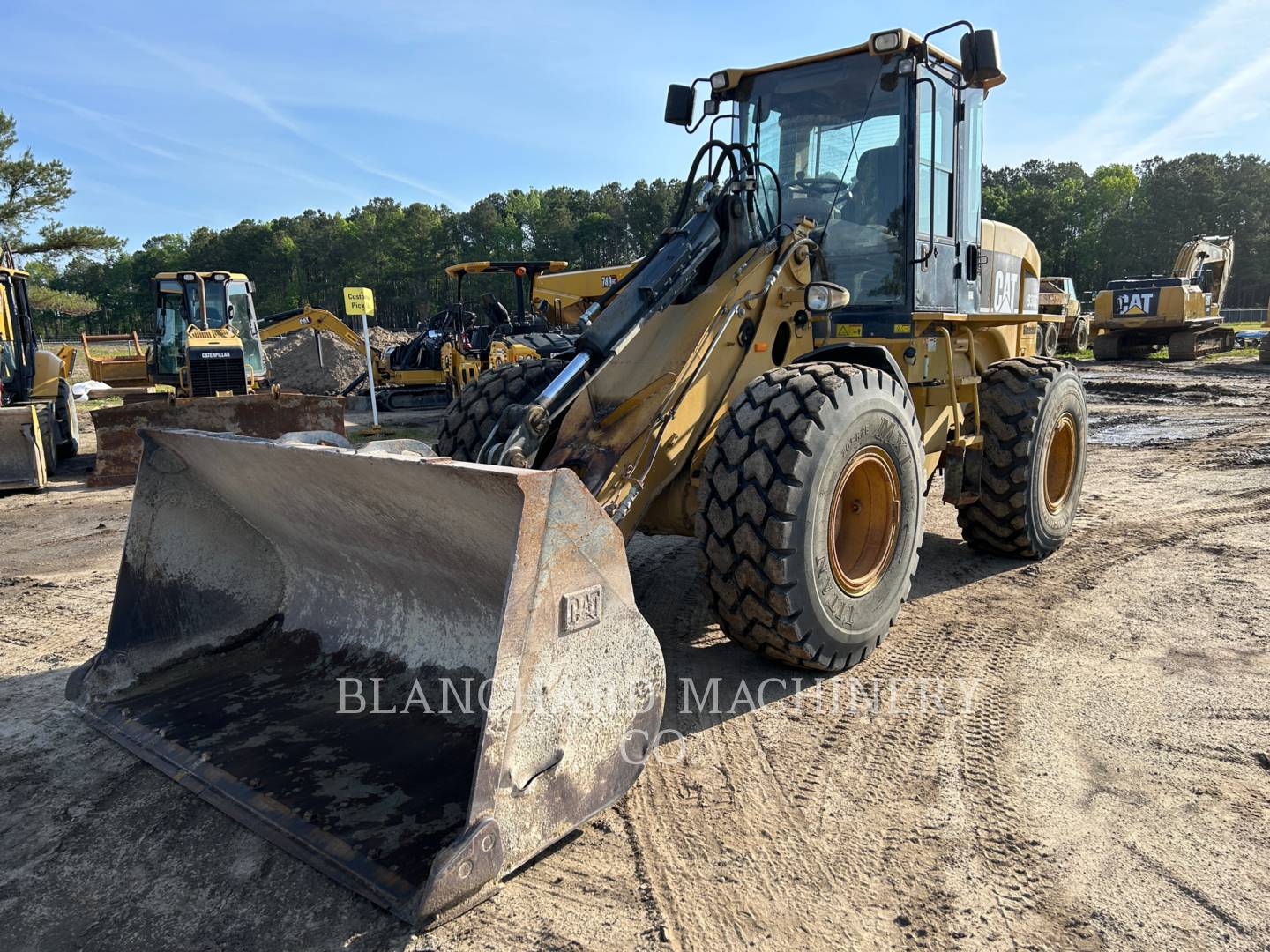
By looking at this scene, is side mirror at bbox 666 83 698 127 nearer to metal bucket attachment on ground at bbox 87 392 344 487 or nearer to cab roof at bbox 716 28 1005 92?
cab roof at bbox 716 28 1005 92

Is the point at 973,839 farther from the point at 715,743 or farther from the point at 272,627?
the point at 272,627

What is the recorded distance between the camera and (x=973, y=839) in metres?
2.55

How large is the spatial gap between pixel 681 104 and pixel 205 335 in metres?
11.5

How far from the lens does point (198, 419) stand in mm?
9664

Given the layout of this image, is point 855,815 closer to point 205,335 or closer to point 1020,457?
point 1020,457

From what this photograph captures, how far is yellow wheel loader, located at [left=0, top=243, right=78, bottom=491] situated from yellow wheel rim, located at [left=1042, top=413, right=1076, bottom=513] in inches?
381

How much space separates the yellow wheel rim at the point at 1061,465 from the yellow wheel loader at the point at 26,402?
31.7ft

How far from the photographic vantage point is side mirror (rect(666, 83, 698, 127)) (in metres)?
4.98

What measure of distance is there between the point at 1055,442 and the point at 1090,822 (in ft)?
12.4

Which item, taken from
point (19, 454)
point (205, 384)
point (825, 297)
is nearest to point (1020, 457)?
point (825, 297)

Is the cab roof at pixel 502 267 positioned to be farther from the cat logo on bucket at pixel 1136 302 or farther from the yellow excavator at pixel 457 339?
the cat logo on bucket at pixel 1136 302

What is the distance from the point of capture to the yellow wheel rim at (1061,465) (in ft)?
18.9

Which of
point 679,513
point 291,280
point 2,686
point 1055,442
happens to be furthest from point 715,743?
point 291,280

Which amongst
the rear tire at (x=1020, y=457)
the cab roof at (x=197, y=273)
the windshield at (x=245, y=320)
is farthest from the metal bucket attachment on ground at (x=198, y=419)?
the rear tire at (x=1020, y=457)
